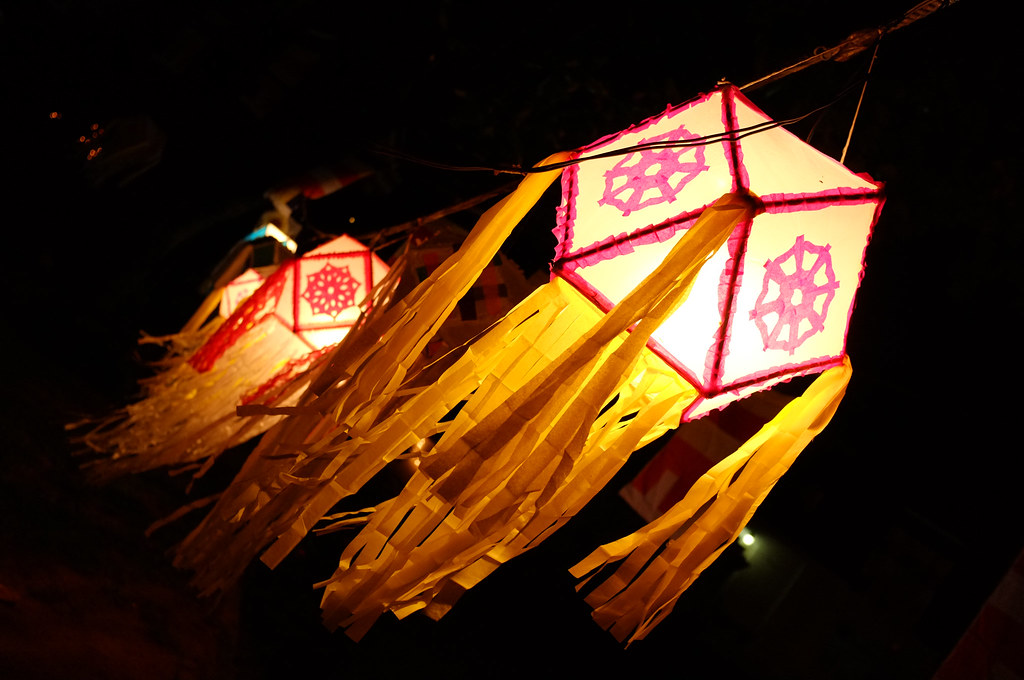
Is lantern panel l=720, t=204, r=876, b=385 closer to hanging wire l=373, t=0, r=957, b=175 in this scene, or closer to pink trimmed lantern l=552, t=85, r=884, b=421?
pink trimmed lantern l=552, t=85, r=884, b=421

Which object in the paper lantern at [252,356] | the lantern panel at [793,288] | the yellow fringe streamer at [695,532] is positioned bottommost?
the paper lantern at [252,356]

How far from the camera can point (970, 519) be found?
16.4 ft

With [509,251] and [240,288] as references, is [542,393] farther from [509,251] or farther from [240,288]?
[240,288]

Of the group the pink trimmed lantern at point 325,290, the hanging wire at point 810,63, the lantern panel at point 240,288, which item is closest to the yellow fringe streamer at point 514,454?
the hanging wire at point 810,63

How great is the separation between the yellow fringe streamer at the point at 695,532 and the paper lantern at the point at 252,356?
261 cm

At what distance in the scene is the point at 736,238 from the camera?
6.18 feet

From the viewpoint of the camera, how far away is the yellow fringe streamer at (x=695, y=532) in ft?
6.81

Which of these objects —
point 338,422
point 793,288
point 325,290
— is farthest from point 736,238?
point 325,290

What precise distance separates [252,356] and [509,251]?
2721mm

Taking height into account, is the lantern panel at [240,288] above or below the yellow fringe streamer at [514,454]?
below

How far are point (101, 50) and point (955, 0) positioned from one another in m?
9.84

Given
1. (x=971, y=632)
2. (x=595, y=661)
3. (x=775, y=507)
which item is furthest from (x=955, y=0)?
(x=595, y=661)

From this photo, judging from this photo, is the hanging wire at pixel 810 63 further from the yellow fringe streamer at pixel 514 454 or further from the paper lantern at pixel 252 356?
the paper lantern at pixel 252 356

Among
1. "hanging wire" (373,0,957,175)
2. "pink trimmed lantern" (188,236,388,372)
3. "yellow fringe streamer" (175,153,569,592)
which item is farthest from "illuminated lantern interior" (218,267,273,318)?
"hanging wire" (373,0,957,175)
